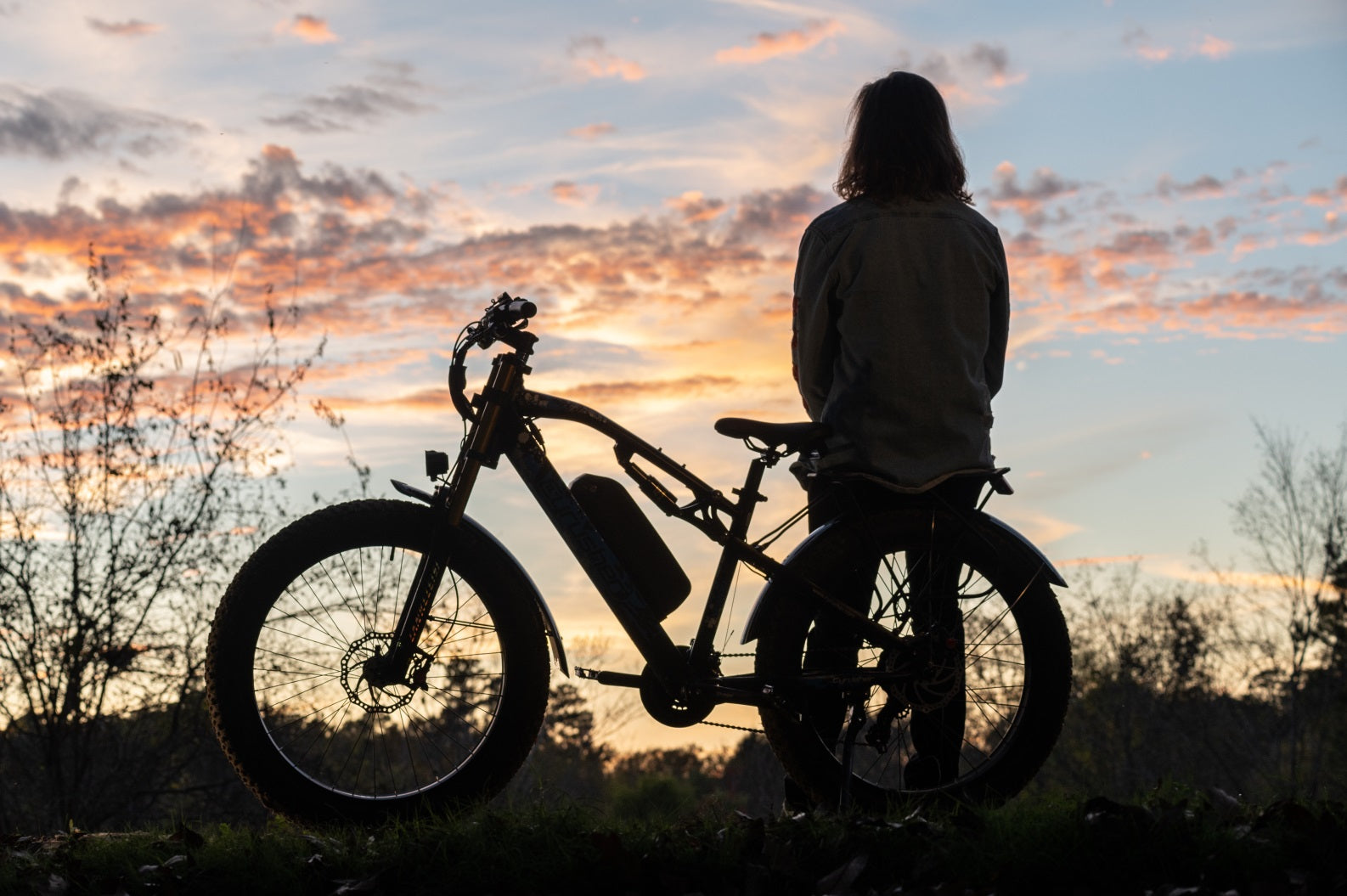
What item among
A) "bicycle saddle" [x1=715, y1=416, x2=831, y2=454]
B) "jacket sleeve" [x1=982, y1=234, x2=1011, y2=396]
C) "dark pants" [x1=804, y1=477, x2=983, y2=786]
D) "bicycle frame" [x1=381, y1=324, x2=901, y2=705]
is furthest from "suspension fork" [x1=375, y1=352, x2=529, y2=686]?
"jacket sleeve" [x1=982, y1=234, x2=1011, y2=396]

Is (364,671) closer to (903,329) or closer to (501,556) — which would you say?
(501,556)

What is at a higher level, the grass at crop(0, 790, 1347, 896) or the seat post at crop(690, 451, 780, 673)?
the seat post at crop(690, 451, 780, 673)

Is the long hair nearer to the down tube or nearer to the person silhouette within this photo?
the person silhouette

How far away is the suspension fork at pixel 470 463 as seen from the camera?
400cm

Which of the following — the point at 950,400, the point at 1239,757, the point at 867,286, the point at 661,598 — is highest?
the point at 867,286

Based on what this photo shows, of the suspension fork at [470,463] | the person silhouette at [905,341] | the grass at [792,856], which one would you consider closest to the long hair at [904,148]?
the person silhouette at [905,341]

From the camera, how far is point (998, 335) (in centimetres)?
430

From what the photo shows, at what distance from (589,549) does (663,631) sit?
14.7 inches

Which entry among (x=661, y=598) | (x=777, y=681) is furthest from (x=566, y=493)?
(x=777, y=681)

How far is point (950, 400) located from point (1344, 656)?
3055 centimetres

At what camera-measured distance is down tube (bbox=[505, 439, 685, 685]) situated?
4.11m

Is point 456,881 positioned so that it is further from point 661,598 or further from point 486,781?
point 661,598

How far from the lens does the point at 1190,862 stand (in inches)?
132

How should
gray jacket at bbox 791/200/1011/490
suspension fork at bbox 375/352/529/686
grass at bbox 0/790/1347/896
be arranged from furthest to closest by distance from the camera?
gray jacket at bbox 791/200/1011/490 → suspension fork at bbox 375/352/529/686 → grass at bbox 0/790/1347/896
